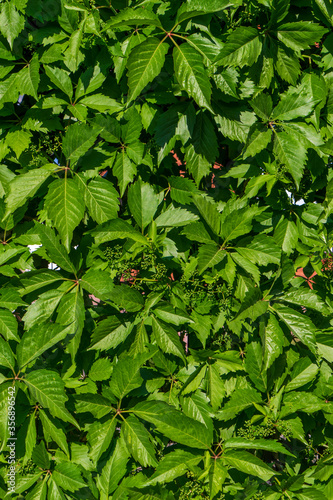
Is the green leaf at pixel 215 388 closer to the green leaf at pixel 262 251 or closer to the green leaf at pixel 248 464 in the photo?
the green leaf at pixel 248 464

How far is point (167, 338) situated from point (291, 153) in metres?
0.79

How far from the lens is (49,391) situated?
138 centimetres

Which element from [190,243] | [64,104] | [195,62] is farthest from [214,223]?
[64,104]

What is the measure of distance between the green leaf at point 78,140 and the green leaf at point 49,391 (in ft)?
2.40

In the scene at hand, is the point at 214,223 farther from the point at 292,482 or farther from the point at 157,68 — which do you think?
the point at 292,482

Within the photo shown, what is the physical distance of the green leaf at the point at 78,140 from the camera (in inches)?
54.6

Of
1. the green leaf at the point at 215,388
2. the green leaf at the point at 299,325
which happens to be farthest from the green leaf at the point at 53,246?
the green leaf at the point at 299,325

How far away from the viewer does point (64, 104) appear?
1488 millimetres

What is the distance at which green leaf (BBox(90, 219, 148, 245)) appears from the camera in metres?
1.41

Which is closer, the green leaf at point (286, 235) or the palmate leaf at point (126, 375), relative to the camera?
the palmate leaf at point (126, 375)

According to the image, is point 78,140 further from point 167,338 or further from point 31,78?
point 167,338

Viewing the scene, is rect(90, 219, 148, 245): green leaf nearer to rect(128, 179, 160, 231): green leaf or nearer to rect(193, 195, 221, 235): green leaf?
rect(128, 179, 160, 231): green leaf

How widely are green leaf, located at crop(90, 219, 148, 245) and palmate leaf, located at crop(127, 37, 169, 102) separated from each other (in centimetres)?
41

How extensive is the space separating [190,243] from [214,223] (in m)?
0.17
